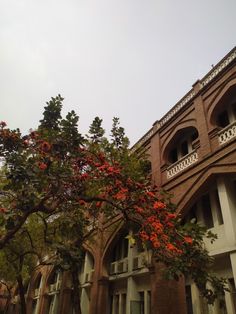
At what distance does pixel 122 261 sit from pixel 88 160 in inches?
353

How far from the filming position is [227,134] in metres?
9.91

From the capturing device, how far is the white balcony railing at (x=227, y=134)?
380 inches

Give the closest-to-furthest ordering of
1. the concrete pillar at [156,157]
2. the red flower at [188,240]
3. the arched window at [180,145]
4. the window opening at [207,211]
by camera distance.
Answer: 1. the red flower at [188,240]
2. the window opening at [207,211]
3. the arched window at [180,145]
4. the concrete pillar at [156,157]

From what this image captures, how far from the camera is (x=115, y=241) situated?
15109 millimetres

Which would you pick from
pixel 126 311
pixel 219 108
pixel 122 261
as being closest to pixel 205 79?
pixel 219 108

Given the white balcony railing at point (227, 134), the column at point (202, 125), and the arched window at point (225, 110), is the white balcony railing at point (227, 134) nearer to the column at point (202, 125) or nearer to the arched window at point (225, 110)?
the column at point (202, 125)

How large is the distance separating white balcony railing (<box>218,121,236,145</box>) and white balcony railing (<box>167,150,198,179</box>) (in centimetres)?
129

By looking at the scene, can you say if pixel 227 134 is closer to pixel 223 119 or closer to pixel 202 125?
pixel 202 125

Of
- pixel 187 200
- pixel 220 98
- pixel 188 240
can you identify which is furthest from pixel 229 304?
pixel 220 98

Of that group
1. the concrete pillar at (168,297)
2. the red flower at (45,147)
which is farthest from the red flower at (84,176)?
the concrete pillar at (168,297)

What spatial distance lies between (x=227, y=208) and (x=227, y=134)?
8.58 feet

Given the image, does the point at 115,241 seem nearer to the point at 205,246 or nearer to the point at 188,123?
the point at 205,246

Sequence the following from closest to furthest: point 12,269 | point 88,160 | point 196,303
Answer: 1. point 88,160
2. point 196,303
3. point 12,269

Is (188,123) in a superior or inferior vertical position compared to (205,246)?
superior
